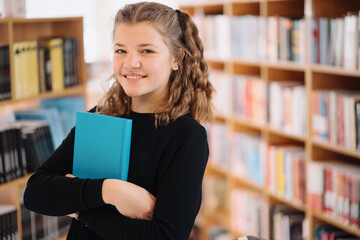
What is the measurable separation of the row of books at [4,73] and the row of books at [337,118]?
1.66 m

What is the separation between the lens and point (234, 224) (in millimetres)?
3727

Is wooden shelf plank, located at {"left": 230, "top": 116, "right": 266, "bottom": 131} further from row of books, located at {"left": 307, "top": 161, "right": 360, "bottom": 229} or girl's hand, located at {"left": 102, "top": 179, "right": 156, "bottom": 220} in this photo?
girl's hand, located at {"left": 102, "top": 179, "right": 156, "bottom": 220}

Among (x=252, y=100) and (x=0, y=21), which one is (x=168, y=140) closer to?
(x=0, y=21)

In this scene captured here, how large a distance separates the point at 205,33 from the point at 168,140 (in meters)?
2.73

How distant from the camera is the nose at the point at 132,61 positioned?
132 centimetres

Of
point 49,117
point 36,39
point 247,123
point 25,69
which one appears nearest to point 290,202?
point 247,123

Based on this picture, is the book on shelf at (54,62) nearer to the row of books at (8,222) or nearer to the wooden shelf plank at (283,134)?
the row of books at (8,222)

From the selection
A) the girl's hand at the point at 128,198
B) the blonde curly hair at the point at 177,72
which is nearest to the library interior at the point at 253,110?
the blonde curly hair at the point at 177,72

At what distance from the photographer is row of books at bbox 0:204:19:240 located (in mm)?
2363

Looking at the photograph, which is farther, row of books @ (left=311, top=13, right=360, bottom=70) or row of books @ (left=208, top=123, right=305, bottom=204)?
row of books @ (left=208, top=123, right=305, bottom=204)

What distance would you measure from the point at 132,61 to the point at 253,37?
2181 millimetres

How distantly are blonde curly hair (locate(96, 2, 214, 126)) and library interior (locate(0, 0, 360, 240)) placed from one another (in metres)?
0.22

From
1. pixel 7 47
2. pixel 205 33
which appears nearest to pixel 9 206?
pixel 7 47

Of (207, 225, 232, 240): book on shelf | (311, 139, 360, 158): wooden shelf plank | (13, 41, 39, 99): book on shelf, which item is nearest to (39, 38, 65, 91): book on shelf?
(13, 41, 39, 99): book on shelf
